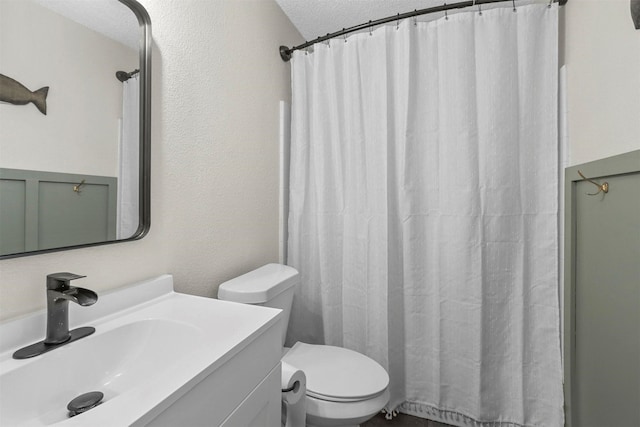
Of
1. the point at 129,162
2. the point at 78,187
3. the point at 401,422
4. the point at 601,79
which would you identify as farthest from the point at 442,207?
the point at 78,187

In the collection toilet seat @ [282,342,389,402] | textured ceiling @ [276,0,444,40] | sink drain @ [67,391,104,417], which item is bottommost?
toilet seat @ [282,342,389,402]

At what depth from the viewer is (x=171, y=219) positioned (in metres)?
1.08

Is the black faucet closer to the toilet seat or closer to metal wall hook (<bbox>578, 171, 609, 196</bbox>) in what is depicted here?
the toilet seat

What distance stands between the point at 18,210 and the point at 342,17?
175 cm

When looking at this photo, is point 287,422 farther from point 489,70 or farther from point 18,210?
point 489,70

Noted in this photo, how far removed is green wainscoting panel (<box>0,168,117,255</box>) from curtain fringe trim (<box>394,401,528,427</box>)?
162cm

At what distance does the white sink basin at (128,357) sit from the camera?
1.72ft

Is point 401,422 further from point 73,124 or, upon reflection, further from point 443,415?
point 73,124

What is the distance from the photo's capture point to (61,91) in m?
0.77

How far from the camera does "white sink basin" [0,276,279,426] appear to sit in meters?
0.52

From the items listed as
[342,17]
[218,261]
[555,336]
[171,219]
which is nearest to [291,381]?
[218,261]

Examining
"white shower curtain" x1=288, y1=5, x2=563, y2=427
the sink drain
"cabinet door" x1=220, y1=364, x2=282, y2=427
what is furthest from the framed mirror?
"white shower curtain" x1=288, y1=5, x2=563, y2=427

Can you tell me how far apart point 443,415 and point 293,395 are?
0.98 metres

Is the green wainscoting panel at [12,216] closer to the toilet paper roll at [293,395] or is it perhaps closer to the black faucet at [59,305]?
the black faucet at [59,305]
